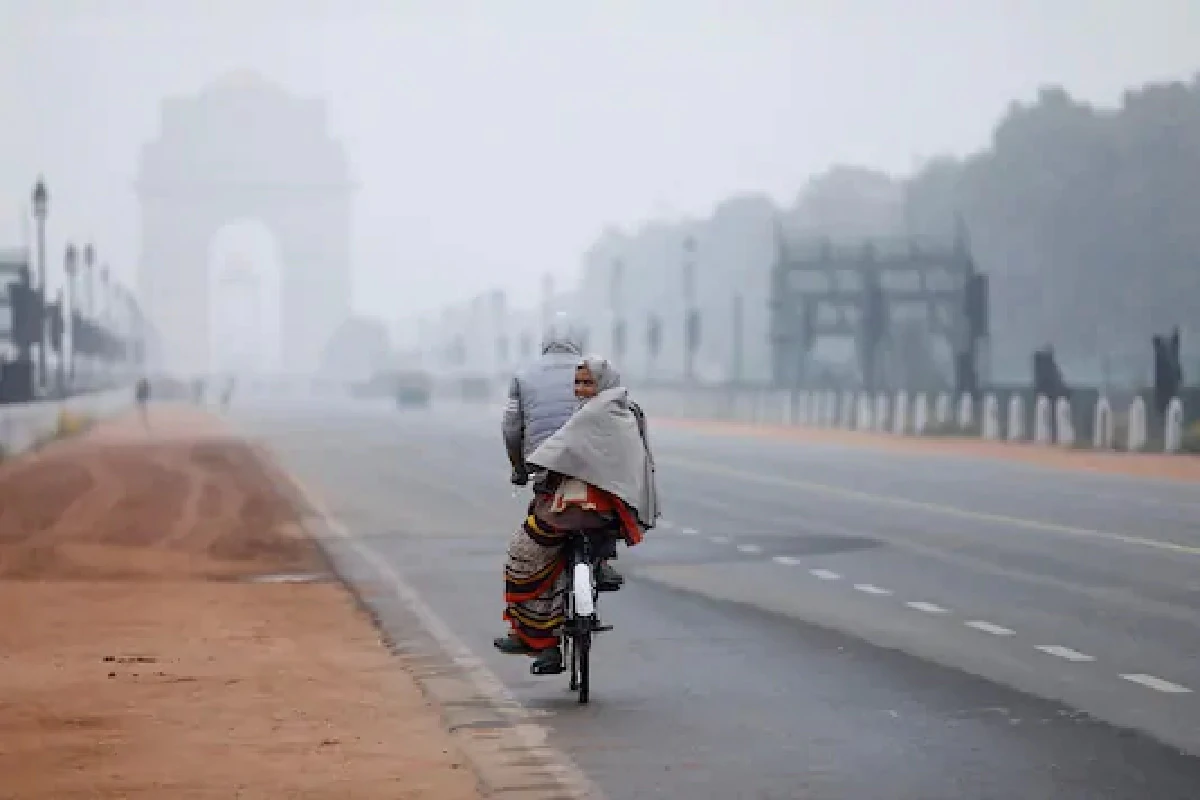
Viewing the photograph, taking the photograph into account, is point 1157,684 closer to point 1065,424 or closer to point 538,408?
point 538,408

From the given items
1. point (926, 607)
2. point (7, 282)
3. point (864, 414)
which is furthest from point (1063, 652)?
point (7, 282)

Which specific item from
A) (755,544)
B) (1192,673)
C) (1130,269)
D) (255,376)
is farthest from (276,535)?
(255,376)

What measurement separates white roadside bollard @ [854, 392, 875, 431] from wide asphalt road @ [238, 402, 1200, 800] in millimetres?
30306

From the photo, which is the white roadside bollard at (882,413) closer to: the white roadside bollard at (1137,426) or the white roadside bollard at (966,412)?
the white roadside bollard at (966,412)

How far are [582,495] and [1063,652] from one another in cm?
347

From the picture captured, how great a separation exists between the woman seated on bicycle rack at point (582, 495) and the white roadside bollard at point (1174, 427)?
111 feet

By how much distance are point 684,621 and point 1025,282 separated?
8364cm

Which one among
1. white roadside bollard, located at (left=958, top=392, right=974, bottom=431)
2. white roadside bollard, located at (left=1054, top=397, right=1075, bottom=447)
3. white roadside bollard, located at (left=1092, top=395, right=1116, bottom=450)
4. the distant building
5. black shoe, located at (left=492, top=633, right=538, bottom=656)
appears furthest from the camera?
the distant building

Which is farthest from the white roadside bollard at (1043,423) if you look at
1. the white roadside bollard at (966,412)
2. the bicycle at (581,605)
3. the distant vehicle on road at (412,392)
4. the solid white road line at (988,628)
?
the distant vehicle on road at (412,392)

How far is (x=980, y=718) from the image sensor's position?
11.8 metres

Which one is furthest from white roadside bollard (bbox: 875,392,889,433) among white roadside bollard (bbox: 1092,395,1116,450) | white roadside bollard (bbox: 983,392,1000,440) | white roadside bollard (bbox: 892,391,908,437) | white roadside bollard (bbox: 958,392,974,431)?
white roadside bollard (bbox: 1092,395,1116,450)

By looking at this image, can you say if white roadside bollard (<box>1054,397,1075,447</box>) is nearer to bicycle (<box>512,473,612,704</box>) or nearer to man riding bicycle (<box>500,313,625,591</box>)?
man riding bicycle (<box>500,313,625,591</box>)

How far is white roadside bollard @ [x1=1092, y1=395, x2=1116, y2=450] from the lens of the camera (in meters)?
48.1

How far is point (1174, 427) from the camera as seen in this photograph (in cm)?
4556
